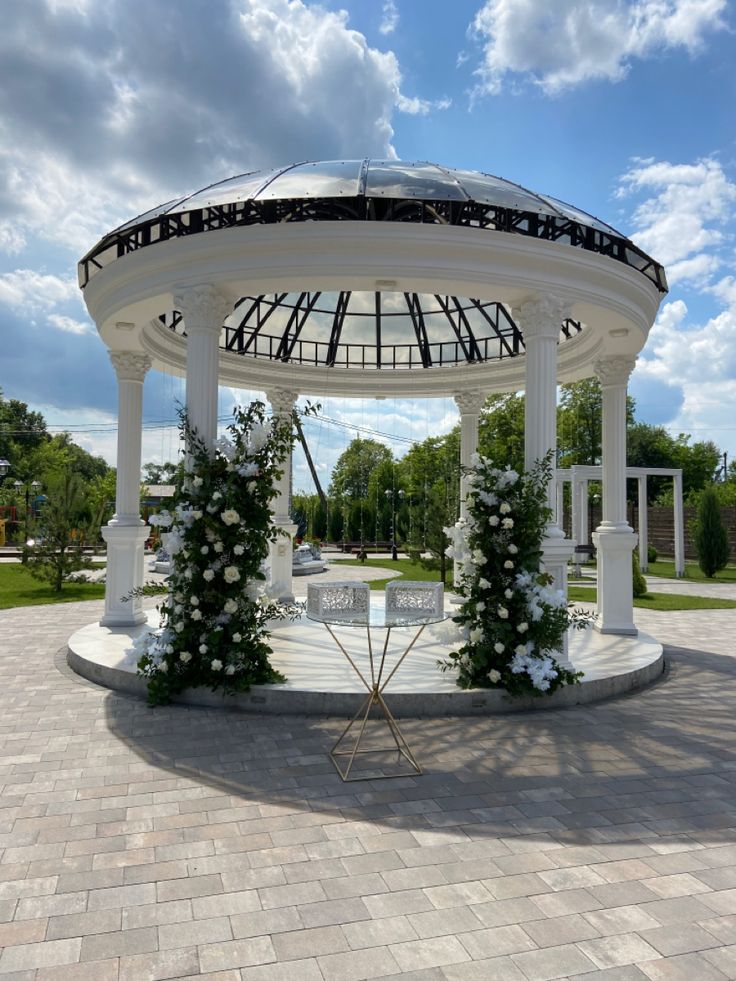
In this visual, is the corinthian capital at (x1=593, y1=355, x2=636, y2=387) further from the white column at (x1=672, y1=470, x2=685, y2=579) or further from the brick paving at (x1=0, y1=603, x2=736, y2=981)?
the white column at (x1=672, y1=470, x2=685, y2=579)

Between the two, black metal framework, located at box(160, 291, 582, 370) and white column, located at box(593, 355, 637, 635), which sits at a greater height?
black metal framework, located at box(160, 291, 582, 370)

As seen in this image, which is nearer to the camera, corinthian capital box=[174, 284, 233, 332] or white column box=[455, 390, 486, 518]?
corinthian capital box=[174, 284, 233, 332]

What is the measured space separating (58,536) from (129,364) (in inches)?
346

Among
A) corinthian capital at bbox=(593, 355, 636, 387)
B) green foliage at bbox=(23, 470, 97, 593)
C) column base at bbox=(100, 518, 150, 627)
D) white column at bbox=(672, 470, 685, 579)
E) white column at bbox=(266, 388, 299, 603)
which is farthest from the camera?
white column at bbox=(672, 470, 685, 579)

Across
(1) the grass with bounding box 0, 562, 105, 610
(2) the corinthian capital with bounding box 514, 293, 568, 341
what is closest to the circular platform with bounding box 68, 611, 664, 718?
(2) the corinthian capital with bounding box 514, 293, 568, 341

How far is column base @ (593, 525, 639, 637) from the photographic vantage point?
9.59m

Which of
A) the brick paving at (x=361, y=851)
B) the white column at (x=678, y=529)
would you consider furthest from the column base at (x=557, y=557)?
the white column at (x=678, y=529)

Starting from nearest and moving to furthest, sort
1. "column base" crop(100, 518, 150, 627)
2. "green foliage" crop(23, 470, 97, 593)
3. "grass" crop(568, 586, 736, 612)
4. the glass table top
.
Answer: the glass table top
"column base" crop(100, 518, 150, 627)
"grass" crop(568, 586, 736, 612)
"green foliage" crop(23, 470, 97, 593)

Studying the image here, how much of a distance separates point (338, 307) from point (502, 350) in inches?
125

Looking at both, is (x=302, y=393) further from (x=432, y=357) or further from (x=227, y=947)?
(x=227, y=947)

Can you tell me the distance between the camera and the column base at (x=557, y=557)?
6875 millimetres

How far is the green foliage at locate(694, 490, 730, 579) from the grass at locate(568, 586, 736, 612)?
27.0 ft

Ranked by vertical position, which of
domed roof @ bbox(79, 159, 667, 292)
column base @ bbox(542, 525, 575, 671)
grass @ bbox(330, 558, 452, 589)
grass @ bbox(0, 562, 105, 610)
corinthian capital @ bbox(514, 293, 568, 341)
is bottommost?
grass @ bbox(0, 562, 105, 610)

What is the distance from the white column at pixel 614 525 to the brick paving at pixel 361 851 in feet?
12.1
